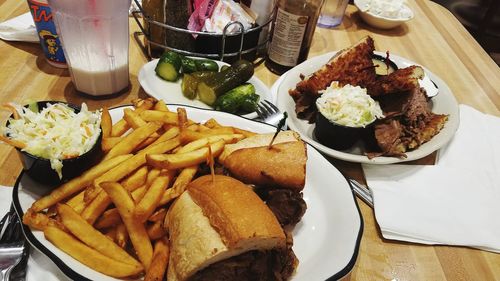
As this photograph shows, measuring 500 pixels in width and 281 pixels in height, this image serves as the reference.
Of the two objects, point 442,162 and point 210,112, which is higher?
point 210,112

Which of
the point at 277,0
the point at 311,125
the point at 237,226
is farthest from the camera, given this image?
the point at 277,0

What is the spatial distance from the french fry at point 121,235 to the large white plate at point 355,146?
42.7 inches

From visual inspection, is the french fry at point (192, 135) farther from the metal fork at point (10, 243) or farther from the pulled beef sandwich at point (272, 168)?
the metal fork at point (10, 243)

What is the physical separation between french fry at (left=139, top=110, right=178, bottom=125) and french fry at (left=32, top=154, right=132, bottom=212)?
237 mm

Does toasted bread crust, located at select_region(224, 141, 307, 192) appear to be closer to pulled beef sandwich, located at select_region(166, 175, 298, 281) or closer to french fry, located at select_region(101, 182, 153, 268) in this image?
pulled beef sandwich, located at select_region(166, 175, 298, 281)

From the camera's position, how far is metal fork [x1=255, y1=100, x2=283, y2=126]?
7.22 ft

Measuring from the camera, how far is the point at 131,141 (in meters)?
1.61

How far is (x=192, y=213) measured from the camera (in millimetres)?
1345

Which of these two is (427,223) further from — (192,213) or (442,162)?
(192,213)

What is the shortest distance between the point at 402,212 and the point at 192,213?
1094 mm

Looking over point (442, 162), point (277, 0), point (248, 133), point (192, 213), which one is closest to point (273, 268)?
point (192, 213)

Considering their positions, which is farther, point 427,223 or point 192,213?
point 427,223

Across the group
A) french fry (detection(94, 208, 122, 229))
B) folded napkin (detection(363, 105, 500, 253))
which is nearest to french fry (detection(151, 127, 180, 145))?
french fry (detection(94, 208, 122, 229))

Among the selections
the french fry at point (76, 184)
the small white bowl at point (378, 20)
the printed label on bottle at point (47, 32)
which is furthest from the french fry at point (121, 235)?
the small white bowl at point (378, 20)
